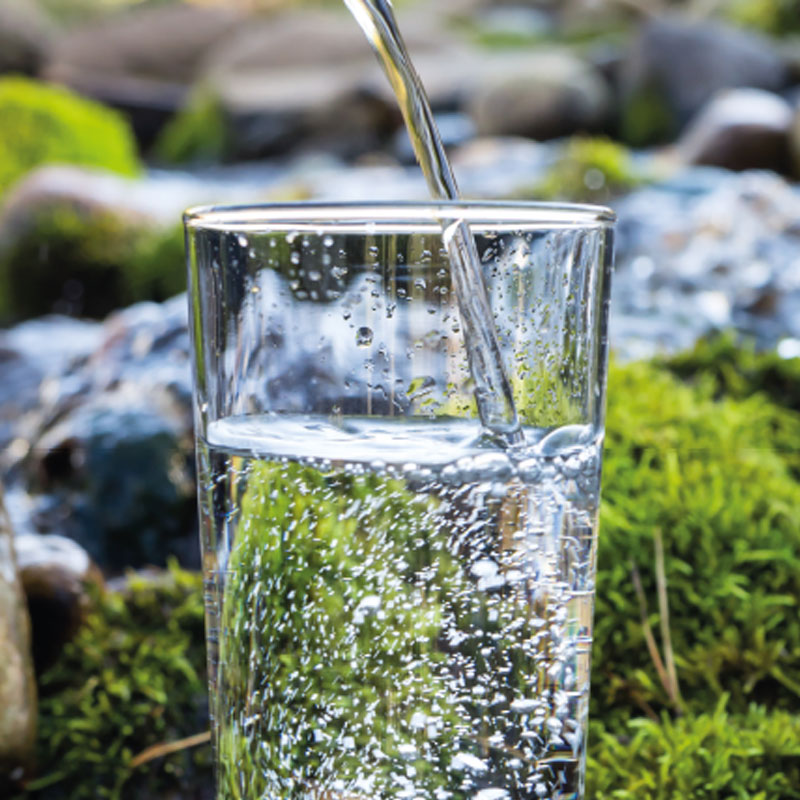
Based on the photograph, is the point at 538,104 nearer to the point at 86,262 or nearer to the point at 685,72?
the point at 685,72

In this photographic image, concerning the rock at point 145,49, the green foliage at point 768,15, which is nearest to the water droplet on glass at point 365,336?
the green foliage at point 768,15

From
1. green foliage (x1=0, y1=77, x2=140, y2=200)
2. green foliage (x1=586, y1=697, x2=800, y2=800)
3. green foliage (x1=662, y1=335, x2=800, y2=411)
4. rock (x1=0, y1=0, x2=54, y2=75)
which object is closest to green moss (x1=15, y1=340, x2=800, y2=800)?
green foliage (x1=586, y1=697, x2=800, y2=800)

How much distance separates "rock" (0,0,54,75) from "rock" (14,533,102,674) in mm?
11940

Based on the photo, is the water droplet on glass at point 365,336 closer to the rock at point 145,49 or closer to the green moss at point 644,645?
the green moss at point 644,645

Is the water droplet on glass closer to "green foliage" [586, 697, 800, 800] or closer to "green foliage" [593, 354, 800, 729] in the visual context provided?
"green foliage" [586, 697, 800, 800]

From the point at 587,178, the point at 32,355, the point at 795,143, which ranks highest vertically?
the point at 795,143

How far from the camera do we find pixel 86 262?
4.96 m

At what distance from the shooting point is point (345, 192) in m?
5.93

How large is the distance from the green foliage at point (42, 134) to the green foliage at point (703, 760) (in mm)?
6439

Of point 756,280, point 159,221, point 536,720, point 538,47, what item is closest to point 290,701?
point 536,720

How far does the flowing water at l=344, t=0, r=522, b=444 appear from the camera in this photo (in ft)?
1.78

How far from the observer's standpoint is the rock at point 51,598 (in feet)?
4.16

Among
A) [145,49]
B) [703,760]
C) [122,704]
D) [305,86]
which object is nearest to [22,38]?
[145,49]

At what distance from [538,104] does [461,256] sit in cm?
848
